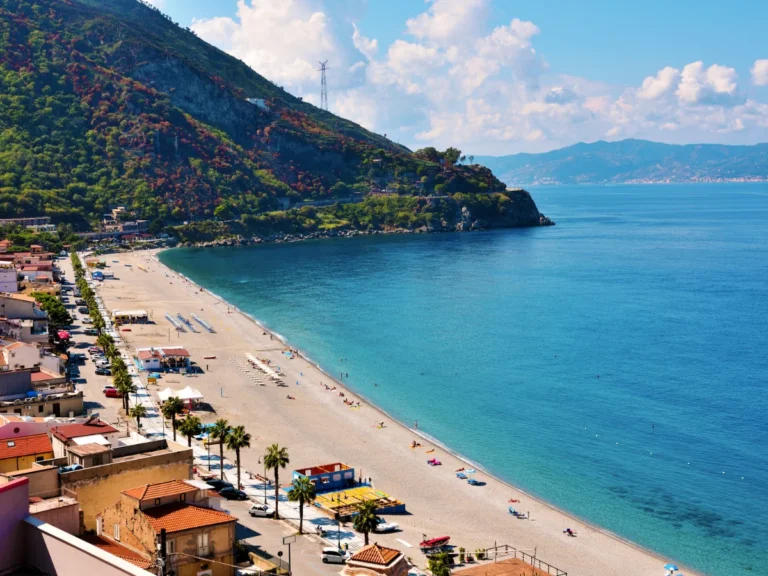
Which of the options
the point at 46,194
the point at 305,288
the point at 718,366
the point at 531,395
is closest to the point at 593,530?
the point at 531,395

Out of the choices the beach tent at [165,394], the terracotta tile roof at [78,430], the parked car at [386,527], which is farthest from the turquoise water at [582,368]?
the terracotta tile roof at [78,430]

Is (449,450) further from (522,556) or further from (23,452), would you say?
(23,452)

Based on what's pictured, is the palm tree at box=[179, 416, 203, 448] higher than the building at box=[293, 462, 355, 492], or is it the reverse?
the palm tree at box=[179, 416, 203, 448]

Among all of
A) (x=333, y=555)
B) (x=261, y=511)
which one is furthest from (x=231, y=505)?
(x=333, y=555)

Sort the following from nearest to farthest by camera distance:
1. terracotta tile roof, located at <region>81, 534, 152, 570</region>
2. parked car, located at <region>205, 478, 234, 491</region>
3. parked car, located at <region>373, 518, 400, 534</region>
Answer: terracotta tile roof, located at <region>81, 534, 152, 570</region>
parked car, located at <region>373, 518, 400, 534</region>
parked car, located at <region>205, 478, 234, 491</region>

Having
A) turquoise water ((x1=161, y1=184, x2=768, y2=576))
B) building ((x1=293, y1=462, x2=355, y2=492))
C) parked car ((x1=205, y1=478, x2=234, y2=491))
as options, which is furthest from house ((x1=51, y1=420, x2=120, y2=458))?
turquoise water ((x1=161, y1=184, x2=768, y2=576))

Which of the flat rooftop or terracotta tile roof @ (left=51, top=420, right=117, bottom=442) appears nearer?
the flat rooftop

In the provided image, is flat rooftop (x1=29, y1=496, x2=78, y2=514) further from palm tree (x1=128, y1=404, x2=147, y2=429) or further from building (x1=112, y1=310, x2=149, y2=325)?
building (x1=112, y1=310, x2=149, y2=325)
